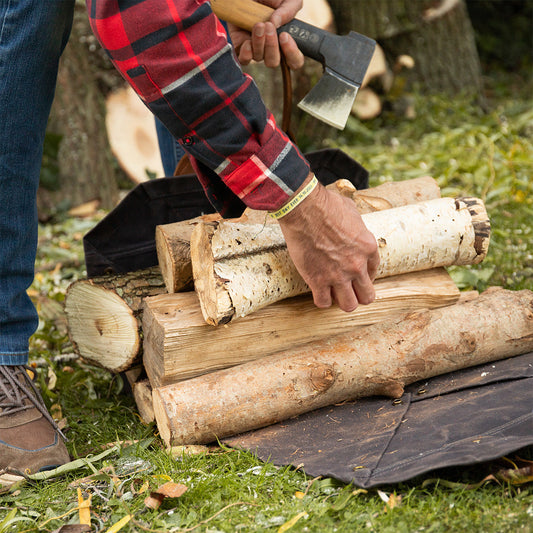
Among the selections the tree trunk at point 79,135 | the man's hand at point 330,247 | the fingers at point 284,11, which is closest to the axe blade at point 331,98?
the fingers at point 284,11

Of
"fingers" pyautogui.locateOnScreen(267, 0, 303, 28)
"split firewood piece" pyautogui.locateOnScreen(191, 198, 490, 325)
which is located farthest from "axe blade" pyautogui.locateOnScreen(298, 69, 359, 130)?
"split firewood piece" pyautogui.locateOnScreen(191, 198, 490, 325)

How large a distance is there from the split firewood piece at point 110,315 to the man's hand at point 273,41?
90 cm

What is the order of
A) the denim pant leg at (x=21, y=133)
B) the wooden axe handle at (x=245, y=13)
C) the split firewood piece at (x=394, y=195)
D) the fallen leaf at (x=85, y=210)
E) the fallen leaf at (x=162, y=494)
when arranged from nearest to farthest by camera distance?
1. the fallen leaf at (x=162, y=494)
2. the denim pant leg at (x=21, y=133)
3. the wooden axe handle at (x=245, y=13)
4. the split firewood piece at (x=394, y=195)
5. the fallen leaf at (x=85, y=210)

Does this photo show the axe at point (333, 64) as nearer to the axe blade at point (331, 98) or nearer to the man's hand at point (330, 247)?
the axe blade at point (331, 98)

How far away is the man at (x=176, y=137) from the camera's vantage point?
1.50m

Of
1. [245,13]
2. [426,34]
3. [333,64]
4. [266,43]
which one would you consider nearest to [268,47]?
[266,43]

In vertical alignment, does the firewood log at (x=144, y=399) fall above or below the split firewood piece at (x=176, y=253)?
below

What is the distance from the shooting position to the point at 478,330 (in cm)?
208

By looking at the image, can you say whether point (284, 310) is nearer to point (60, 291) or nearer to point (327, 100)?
point (327, 100)

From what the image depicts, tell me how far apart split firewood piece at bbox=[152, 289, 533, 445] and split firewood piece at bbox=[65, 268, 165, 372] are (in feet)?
1.07

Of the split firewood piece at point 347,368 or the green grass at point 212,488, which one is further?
the split firewood piece at point 347,368

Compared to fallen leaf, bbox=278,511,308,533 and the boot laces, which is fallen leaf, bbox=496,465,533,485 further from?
the boot laces

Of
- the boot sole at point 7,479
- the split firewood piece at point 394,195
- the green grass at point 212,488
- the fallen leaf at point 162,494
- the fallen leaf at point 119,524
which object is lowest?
the green grass at point 212,488

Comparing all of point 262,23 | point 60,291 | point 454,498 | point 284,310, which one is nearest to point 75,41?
point 60,291
